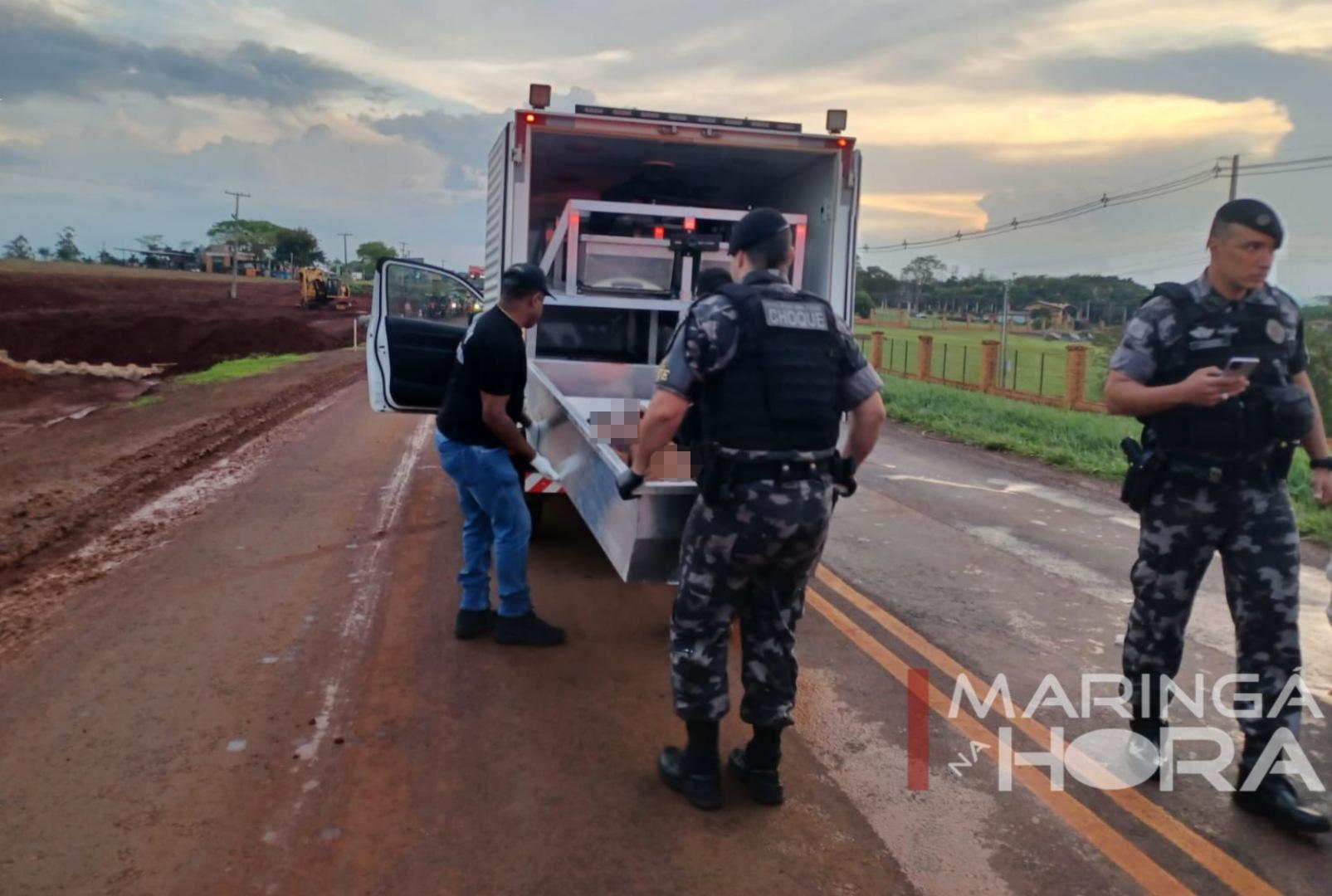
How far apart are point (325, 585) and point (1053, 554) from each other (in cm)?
504

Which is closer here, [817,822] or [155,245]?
[817,822]

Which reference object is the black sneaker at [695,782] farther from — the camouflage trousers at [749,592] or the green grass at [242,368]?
the green grass at [242,368]

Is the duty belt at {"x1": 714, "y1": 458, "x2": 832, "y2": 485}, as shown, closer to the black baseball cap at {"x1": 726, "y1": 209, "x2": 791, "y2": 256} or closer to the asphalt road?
the black baseball cap at {"x1": 726, "y1": 209, "x2": 791, "y2": 256}

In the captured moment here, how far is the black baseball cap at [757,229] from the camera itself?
3.59m

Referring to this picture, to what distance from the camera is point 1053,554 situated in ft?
25.0

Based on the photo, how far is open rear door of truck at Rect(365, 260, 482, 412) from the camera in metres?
7.14

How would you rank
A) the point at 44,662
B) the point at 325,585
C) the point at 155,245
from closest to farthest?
the point at 44,662, the point at 325,585, the point at 155,245

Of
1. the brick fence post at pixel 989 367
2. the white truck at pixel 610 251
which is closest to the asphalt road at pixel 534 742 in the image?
the white truck at pixel 610 251

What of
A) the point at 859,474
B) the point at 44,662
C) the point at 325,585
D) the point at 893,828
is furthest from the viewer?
the point at 859,474

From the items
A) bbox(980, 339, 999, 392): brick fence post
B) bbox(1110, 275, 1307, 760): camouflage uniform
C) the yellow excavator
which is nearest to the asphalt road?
bbox(1110, 275, 1307, 760): camouflage uniform

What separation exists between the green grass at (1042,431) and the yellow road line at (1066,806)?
545cm

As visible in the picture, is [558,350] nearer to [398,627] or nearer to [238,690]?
[398,627]

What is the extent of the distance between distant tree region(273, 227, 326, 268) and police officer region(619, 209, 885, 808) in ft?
371

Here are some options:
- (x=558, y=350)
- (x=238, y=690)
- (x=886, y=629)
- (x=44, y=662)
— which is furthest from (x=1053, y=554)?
(x=44, y=662)
